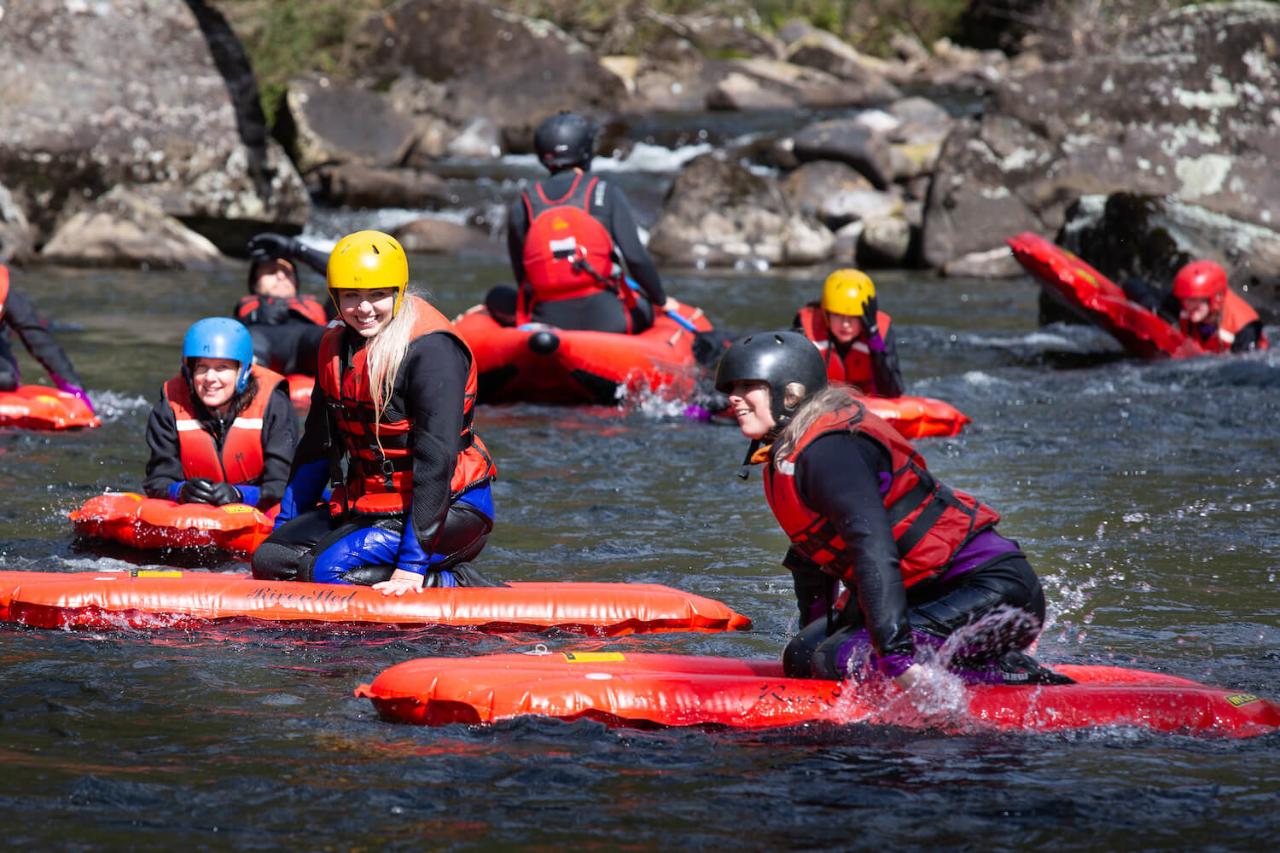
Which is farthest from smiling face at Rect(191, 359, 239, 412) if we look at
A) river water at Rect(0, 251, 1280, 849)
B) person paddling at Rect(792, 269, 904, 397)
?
person paddling at Rect(792, 269, 904, 397)

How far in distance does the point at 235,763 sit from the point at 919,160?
58.3ft

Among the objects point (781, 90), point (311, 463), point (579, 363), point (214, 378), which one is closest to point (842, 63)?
point (781, 90)

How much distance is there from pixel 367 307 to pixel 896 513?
1.79 meters

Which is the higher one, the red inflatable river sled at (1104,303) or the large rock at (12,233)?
the large rock at (12,233)

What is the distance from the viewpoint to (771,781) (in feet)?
13.6

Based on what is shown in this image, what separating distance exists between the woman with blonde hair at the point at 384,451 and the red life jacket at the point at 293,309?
394 cm

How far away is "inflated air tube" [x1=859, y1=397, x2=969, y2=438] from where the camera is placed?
9.18 meters

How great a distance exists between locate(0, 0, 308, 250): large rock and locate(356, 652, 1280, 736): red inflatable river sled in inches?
551

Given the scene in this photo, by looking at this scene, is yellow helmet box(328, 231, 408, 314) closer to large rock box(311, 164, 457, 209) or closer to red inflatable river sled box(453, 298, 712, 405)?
red inflatable river sled box(453, 298, 712, 405)

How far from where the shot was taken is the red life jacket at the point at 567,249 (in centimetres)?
1013

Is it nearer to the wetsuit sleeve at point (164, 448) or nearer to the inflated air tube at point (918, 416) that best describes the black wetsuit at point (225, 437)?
the wetsuit sleeve at point (164, 448)

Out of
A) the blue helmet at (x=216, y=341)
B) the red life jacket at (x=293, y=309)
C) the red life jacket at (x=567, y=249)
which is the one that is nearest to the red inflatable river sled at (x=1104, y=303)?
the red life jacket at (x=567, y=249)

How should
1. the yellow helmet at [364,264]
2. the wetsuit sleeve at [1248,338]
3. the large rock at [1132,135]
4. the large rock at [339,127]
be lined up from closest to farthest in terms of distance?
the yellow helmet at [364,264], the wetsuit sleeve at [1248,338], the large rock at [1132,135], the large rock at [339,127]

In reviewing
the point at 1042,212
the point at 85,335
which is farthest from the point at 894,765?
the point at 1042,212
